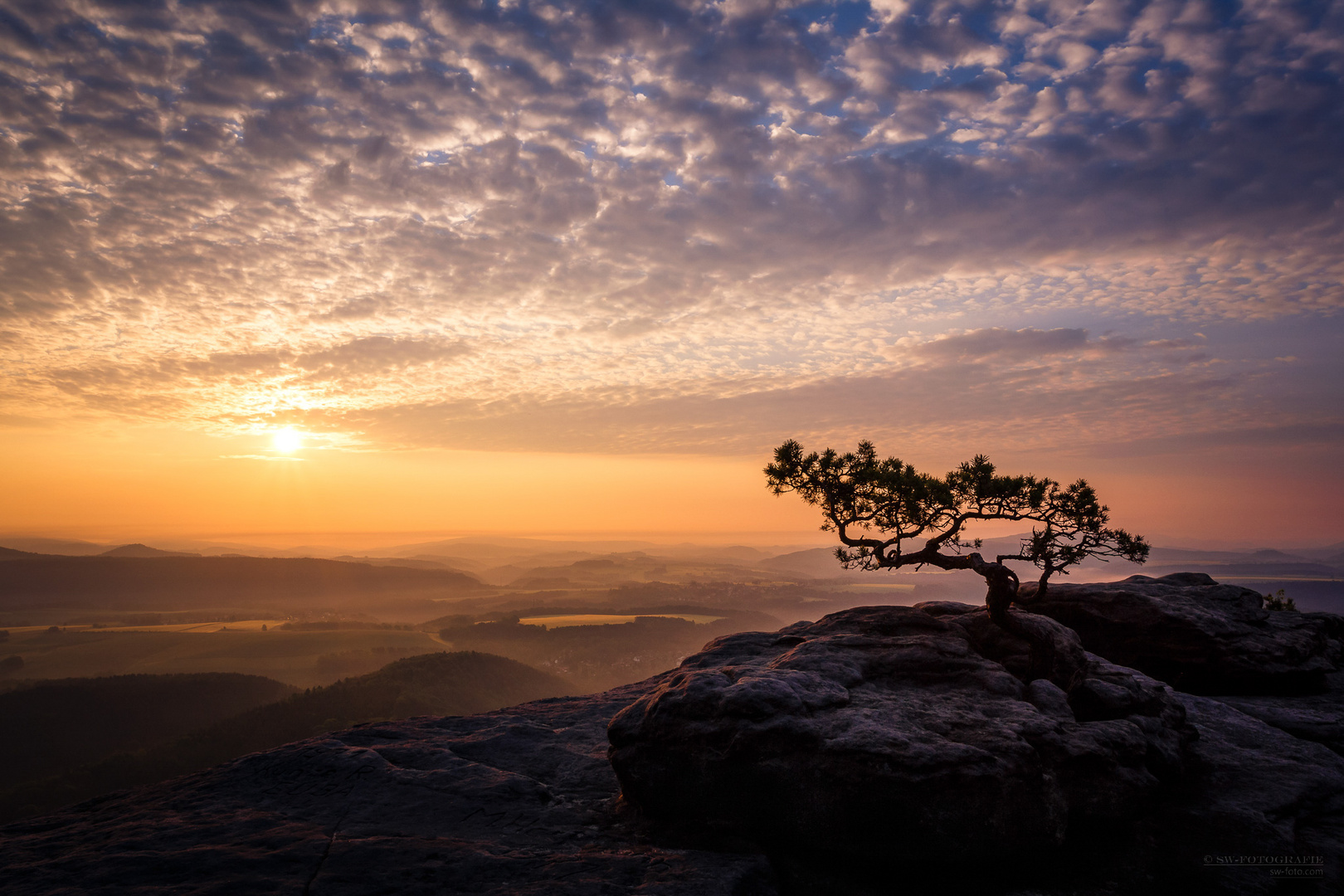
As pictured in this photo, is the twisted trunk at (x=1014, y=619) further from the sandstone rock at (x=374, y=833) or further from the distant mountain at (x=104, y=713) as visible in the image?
the distant mountain at (x=104, y=713)

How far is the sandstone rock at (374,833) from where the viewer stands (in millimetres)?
11117

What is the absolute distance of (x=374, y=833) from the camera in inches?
516

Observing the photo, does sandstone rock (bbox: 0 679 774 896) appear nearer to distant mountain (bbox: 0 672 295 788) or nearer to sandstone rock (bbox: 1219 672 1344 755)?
sandstone rock (bbox: 1219 672 1344 755)

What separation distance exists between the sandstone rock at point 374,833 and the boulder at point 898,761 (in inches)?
52.1

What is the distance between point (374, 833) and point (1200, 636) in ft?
98.4

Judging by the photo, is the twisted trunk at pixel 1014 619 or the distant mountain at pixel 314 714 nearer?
the twisted trunk at pixel 1014 619

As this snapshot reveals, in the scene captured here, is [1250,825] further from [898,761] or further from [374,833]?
[374,833]

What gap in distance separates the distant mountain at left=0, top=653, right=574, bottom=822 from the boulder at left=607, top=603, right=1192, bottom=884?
85971 mm

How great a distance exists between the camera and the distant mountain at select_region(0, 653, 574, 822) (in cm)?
11831

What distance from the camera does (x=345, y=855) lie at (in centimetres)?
1186

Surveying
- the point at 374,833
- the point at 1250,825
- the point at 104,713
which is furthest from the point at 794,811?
the point at 104,713

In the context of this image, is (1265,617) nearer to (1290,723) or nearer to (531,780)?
(1290,723)

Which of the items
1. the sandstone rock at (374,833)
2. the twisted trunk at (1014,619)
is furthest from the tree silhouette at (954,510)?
the sandstone rock at (374,833)

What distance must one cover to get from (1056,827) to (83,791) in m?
174
